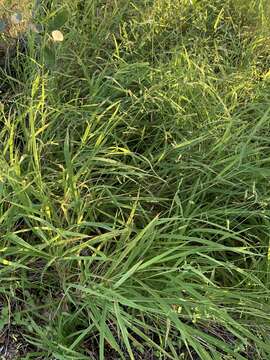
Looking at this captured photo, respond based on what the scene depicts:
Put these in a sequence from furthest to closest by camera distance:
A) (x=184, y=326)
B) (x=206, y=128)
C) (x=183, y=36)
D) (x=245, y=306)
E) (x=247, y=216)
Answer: (x=183, y=36)
(x=206, y=128)
(x=247, y=216)
(x=245, y=306)
(x=184, y=326)

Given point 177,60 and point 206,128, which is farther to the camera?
point 177,60

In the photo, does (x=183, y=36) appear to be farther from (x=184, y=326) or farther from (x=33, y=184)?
(x=184, y=326)

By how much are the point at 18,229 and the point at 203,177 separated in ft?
1.86

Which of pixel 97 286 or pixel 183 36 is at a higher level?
pixel 183 36

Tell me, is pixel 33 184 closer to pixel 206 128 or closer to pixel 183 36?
pixel 206 128

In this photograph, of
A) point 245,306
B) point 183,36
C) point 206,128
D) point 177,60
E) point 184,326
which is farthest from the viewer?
point 183,36

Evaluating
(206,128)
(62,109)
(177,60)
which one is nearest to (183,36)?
(177,60)

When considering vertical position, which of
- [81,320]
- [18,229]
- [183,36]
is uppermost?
[183,36]

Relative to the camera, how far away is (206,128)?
A: 171 centimetres

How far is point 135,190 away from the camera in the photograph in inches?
62.4

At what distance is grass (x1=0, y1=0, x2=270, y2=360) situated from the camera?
134 centimetres

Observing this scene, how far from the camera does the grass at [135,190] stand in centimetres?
Result: 134

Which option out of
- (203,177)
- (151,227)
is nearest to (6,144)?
(151,227)

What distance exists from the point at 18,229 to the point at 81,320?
0.30 meters
